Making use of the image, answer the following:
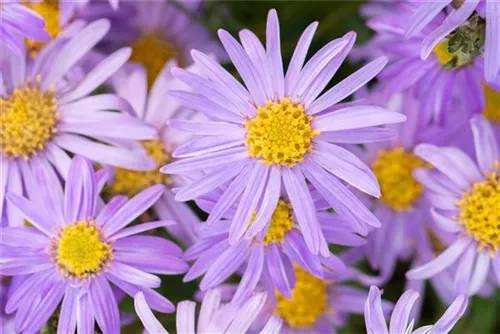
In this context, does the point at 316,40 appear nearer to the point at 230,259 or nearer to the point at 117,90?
the point at 117,90

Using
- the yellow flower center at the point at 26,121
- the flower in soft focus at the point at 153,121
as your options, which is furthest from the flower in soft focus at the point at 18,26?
the flower in soft focus at the point at 153,121

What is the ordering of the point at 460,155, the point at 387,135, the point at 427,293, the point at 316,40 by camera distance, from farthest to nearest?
the point at 427,293 → the point at 316,40 → the point at 460,155 → the point at 387,135

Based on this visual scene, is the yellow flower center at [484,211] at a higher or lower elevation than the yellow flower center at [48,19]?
lower

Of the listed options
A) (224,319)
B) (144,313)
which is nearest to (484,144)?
(224,319)

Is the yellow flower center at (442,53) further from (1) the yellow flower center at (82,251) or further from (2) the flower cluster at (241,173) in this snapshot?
(1) the yellow flower center at (82,251)

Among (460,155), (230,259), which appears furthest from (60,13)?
(460,155)
